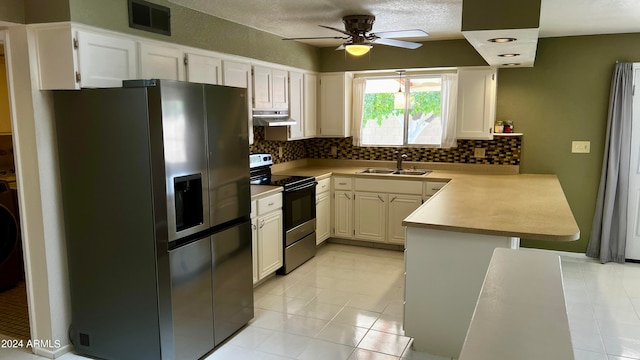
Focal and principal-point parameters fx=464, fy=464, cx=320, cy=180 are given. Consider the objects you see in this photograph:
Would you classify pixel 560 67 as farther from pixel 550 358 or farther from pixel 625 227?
pixel 550 358

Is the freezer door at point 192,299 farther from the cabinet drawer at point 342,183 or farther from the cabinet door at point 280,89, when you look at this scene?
the cabinet drawer at point 342,183

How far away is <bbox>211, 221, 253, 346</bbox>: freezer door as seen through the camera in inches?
122

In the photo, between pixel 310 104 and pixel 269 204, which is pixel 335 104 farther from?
pixel 269 204

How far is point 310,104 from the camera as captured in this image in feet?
18.3

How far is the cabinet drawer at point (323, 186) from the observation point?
5.13 meters

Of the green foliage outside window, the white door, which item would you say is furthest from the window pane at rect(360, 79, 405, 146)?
the white door

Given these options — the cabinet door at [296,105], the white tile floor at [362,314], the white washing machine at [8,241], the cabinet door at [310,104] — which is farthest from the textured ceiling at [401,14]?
the white washing machine at [8,241]

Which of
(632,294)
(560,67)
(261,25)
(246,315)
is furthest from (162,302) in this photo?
(560,67)

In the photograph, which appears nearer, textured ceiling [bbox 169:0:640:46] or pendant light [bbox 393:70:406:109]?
textured ceiling [bbox 169:0:640:46]

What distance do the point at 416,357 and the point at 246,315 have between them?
126 centimetres

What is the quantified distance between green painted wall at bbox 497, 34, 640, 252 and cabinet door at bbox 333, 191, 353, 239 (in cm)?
195

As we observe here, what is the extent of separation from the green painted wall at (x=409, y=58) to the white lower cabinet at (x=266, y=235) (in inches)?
86.1

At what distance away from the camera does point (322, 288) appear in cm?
417

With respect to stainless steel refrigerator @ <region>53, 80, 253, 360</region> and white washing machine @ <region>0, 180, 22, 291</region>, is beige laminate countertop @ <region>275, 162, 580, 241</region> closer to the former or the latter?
stainless steel refrigerator @ <region>53, 80, 253, 360</region>
